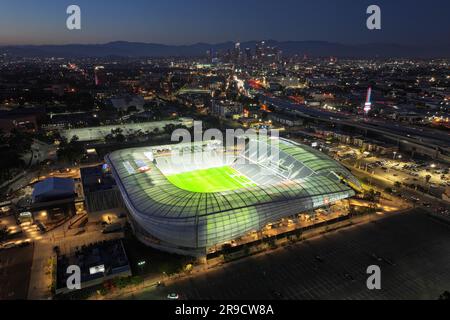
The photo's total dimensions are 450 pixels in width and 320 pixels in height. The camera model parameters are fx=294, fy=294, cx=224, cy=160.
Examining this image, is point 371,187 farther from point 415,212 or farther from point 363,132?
point 363,132
